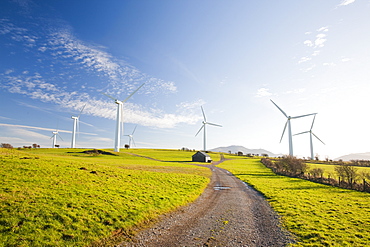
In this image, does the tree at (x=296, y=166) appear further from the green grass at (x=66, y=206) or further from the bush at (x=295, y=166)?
the green grass at (x=66, y=206)

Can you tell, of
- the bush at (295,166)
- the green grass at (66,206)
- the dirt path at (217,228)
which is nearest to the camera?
the green grass at (66,206)

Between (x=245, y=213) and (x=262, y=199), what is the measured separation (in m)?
7.16

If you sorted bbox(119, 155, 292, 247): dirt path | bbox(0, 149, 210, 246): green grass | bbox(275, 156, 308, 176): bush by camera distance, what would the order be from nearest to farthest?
bbox(0, 149, 210, 246): green grass → bbox(119, 155, 292, 247): dirt path → bbox(275, 156, 308, 176): bush

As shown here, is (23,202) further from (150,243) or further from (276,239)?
(276,239)

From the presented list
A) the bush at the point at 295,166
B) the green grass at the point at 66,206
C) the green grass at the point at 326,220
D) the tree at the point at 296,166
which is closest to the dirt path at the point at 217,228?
the green grass at the point at 326,220

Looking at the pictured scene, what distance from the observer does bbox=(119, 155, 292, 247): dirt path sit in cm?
1143

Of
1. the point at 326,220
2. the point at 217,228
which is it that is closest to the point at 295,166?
the point at 326,220

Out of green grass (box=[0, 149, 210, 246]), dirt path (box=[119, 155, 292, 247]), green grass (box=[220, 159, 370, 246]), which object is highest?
green grass (box=[0, 149, 210, 246])

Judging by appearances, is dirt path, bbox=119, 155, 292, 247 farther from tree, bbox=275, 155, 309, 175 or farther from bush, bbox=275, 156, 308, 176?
tree, bbox=275, 155, 309, 175

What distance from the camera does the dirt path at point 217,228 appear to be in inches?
450

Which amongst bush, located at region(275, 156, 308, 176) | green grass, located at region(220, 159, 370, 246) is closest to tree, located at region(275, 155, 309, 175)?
bush, located at region(275, 156, 308, 176)

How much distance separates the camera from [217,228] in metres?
13.5

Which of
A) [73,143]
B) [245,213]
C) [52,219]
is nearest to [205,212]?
[245,213]

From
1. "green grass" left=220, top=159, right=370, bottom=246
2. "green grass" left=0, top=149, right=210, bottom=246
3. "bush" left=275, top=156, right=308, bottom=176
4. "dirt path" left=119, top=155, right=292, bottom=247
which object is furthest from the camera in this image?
"bush" left=275, top=156, right=308, bottom=176
